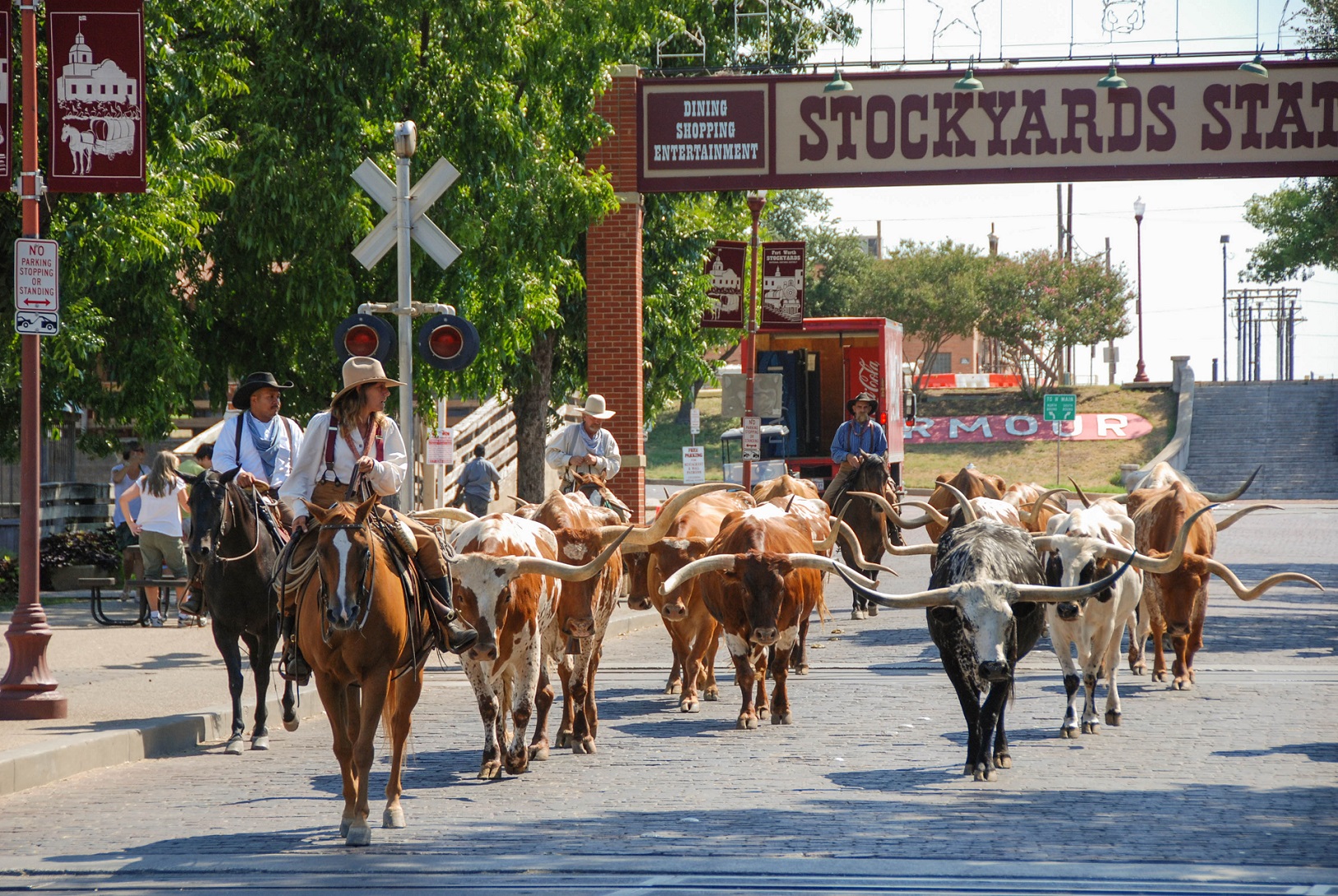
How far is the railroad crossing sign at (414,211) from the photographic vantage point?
553 inches

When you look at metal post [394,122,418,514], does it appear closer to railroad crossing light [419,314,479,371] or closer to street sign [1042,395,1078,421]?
railroad crossing light [419,314,479,371]

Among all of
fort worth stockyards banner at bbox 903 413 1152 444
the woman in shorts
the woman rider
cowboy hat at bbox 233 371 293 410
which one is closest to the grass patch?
fort worth stockyards banner at bbox 903 413 1152 444

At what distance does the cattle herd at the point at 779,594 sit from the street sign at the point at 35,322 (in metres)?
3.01

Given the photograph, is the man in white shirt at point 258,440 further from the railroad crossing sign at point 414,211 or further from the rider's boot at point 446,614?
the rider's boot at point 446,614

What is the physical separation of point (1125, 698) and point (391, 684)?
6.80 meters

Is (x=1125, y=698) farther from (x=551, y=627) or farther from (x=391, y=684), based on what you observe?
(x=391, y=684)

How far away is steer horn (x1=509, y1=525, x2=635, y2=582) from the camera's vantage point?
358 inches

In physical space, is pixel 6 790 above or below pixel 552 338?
below

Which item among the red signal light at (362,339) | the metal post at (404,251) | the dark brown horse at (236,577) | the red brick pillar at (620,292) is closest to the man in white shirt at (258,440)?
the dark brown horse at (236,577)

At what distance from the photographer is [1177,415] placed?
6150 centimetres

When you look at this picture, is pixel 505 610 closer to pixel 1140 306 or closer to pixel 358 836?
pixel 358 836

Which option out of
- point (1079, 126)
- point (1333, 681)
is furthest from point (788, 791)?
point (1079, 126)

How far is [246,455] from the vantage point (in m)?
11.4

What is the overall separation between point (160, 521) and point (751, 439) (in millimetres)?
10307
